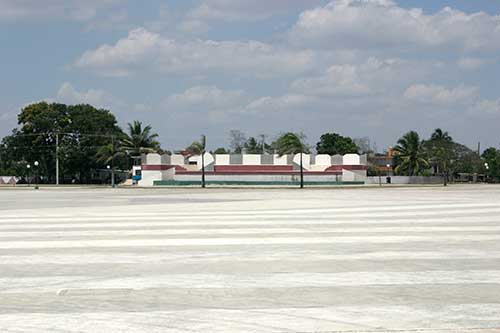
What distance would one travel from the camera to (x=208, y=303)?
856 cm

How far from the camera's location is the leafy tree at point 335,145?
156m

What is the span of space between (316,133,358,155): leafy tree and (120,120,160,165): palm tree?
62.0 metres

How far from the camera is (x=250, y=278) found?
10461 mm

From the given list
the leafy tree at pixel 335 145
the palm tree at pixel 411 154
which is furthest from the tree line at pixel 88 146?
the leafy tree at pixel 335 145

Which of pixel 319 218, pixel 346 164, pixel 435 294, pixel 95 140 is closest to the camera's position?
pixel 435 294

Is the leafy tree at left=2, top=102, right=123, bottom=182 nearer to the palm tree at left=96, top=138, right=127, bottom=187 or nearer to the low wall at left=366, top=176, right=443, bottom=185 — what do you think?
the palm tree at left=96, top=138, right=127, bottom=187

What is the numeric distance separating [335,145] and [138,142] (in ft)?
220

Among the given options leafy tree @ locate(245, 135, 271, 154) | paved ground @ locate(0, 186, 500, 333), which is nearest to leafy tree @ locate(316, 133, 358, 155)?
leafy tree @ locate(245, 135, 271, 154)

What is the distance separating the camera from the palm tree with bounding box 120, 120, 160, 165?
102m

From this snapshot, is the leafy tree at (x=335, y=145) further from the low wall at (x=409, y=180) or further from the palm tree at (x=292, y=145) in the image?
the palm tree at (x=292, y=145)

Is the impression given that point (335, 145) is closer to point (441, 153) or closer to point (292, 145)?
point (441, 153)

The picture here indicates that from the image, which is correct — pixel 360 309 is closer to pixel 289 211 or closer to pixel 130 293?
pixel 130 293

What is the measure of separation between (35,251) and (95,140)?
97.8 meters

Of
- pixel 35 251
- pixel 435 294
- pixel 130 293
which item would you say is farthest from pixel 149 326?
pixel 35 251
